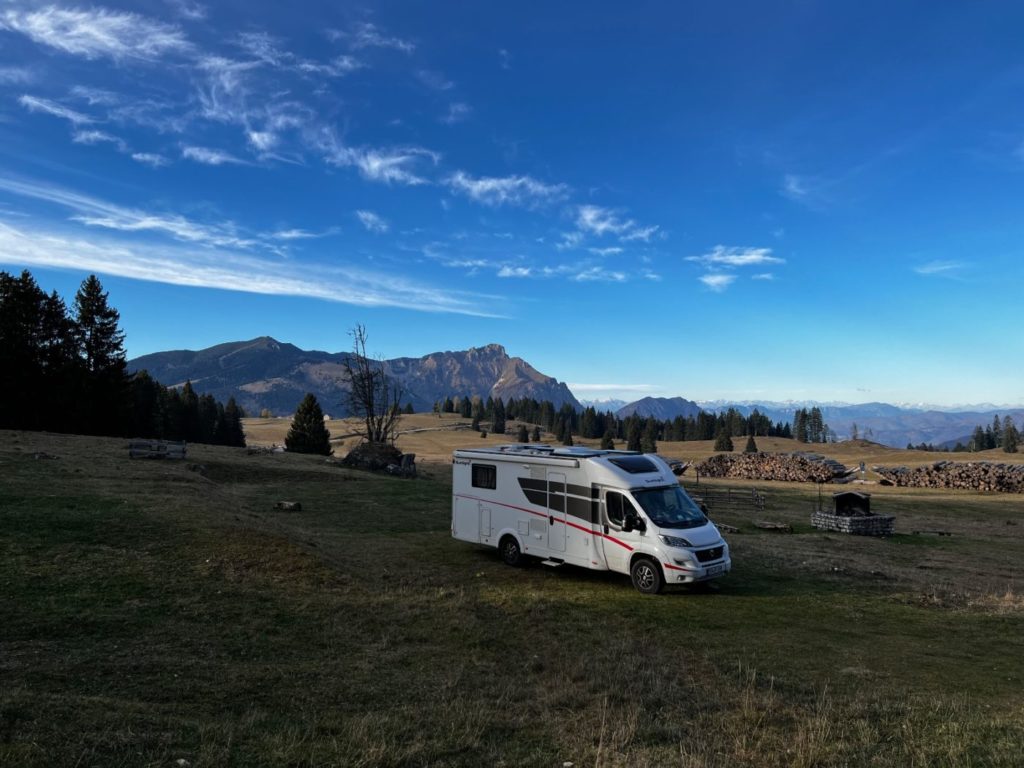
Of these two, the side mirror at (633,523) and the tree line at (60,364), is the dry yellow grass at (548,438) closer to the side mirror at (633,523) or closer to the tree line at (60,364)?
the tree line at (60,364)

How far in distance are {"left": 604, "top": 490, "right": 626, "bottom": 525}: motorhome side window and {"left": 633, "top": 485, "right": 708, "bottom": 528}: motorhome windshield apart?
1.41ft

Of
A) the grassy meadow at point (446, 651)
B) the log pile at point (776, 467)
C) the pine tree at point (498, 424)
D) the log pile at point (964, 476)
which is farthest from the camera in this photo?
the pine tree at point (498, 424)

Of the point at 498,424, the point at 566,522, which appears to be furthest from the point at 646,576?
the point at 498,424

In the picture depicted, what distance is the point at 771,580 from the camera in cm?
1766

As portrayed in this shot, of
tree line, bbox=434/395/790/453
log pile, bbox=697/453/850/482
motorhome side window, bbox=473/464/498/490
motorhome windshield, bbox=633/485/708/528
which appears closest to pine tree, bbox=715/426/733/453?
tree line, bbox=434/395/790/453

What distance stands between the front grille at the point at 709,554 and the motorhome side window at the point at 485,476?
643 centimetres

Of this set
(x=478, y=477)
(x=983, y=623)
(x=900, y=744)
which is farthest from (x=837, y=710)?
(x=478, y=477)

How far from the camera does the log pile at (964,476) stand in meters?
51.6

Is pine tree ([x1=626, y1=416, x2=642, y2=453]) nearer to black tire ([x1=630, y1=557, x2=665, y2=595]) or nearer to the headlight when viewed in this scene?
black tire ([x1=630, y1=557, x2=665, y2=595])

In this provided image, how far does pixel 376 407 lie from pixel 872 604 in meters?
52.9

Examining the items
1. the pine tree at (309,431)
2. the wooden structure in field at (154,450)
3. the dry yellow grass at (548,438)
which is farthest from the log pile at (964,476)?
the wooden structure in field at (154,450)

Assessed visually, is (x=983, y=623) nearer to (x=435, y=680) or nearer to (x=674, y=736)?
(x=674, y=736)

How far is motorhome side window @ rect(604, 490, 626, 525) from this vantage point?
1600 centimetres

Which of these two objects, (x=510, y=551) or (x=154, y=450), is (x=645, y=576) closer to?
(x=510, y=551)
